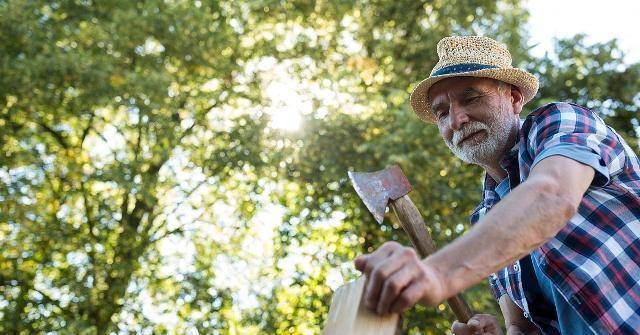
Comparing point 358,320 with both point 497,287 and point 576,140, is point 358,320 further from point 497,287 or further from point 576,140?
point 497,287

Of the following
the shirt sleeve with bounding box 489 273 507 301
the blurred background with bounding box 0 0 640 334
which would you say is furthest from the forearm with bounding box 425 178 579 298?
the blurred background with bounding box 0 0 640 334

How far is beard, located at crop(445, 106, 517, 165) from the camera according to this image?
2.02m

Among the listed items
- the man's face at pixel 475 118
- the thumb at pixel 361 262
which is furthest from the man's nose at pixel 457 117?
the thumb at pixel 361 262

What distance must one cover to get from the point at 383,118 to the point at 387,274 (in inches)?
311

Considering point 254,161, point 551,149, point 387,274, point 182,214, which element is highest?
point 182,214

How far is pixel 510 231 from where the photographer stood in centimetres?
113

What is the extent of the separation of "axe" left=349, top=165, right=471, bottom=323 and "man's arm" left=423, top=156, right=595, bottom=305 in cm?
114

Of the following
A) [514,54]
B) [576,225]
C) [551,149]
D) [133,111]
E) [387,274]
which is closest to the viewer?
[387,274]

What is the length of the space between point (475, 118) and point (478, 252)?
3.27 ft

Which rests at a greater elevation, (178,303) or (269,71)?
(269,71)

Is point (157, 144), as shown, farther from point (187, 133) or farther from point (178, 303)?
point (178, 303)

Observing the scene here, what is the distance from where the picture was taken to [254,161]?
9.23 m

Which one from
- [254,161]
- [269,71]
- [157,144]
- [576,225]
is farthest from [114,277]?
[576,225]

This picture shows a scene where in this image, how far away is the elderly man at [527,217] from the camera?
3.52 ft
